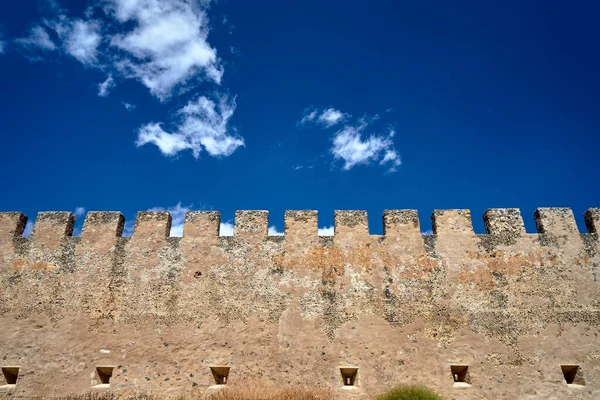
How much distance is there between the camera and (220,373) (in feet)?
33.3

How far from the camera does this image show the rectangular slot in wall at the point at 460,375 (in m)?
9.83

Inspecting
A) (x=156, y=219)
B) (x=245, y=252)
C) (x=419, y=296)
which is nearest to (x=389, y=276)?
(x=419, y=296)

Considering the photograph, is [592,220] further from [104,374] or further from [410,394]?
[104,374]

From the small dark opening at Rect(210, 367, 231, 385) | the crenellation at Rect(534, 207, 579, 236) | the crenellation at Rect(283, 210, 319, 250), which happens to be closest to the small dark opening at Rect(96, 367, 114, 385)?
the small dark opening at Rect(210, 367, 231, 385)

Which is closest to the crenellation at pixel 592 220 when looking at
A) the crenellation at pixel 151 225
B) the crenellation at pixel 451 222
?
the crenellation at pixel 451 222

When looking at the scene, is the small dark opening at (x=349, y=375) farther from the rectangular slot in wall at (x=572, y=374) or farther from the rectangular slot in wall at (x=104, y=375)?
the rectangular slot in wall at (x=104, y=375)

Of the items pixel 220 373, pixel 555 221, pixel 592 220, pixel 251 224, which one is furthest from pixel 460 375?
pixel 251 224

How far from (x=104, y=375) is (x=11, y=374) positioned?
217 centimetres

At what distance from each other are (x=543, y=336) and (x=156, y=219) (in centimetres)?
945

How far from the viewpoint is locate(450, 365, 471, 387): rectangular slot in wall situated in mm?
9828

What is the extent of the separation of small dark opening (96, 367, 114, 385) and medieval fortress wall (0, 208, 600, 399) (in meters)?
0.04

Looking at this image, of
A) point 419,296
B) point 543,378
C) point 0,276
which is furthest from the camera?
point 0,276

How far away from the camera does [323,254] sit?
36.4 ft

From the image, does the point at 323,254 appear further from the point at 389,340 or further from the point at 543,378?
the point at 543,378
